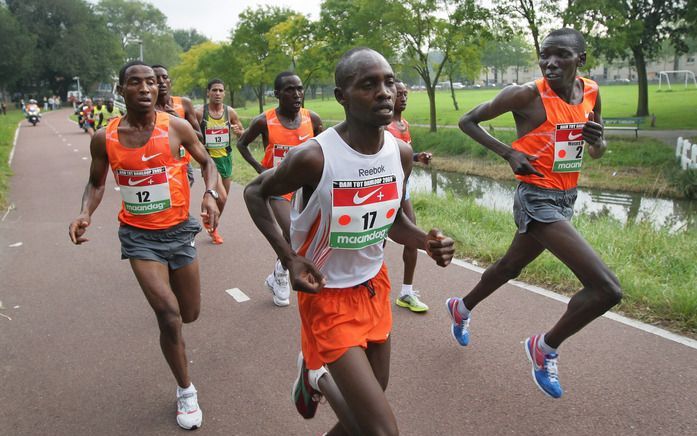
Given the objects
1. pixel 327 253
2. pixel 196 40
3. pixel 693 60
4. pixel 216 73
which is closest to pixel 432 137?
pixel 216 73

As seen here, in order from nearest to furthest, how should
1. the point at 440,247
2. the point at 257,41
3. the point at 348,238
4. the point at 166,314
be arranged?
the point at 440,247 → the point at 348,238 → the point at 166,314 → the point at 257,41

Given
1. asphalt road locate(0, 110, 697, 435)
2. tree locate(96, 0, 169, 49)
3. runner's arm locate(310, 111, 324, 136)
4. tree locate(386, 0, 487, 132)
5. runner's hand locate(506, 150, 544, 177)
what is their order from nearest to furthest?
asphalt road locate(0, 110, 697, 435), runner's hand locate(506, 150, 544, 177), runner's arm locate(310, 111, 324, 136), tree locate(386, 0, 487, 132), tree locate(96, 0, 169, 49)

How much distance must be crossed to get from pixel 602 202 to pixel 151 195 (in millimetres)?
13165

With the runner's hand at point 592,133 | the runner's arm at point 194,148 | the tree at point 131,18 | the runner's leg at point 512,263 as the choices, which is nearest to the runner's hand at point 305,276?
the runner's arm at point 194,148

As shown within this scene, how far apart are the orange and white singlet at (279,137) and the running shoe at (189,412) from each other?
2688 mm

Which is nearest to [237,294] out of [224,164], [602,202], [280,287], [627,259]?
[280,287]

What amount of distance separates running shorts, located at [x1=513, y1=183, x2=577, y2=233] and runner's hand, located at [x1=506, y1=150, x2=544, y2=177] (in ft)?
0.46

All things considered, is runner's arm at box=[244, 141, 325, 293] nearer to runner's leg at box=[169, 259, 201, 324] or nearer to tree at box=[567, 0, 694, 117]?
runner's leg at box=[169, 259, 201, 324]

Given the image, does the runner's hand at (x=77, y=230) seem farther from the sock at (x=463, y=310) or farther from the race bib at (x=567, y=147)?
the race bib at (x=567, y=147)

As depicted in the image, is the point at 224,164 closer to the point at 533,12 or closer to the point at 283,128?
the point at 283,128

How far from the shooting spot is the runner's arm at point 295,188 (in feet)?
8.27

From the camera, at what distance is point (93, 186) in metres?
4.09

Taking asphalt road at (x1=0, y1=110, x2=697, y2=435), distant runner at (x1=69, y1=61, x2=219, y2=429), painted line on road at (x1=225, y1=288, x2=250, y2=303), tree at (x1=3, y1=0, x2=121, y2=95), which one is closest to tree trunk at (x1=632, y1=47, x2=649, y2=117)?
asphalt road at (x1=0, y1=110, x2=697, y2=435)

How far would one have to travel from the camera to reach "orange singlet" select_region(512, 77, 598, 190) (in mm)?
3922
